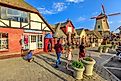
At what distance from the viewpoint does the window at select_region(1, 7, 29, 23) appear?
53.1 feet

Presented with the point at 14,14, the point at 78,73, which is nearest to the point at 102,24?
the point at 14,14

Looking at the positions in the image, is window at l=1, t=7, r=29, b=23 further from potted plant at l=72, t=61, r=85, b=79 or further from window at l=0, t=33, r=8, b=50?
potted plant at l=72, t=61, r=85, b=79

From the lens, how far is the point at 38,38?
66.6ft

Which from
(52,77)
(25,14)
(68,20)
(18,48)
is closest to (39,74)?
(52,77)

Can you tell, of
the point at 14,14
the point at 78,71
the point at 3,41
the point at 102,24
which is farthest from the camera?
the point at 102,24

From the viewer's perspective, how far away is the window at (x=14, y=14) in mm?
16188

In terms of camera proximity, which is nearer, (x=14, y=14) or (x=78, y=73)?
(x=78, y=73)

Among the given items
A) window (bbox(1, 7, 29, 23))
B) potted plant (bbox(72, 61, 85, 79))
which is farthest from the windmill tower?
potted plant (bbox(72, 61, 85, 79))

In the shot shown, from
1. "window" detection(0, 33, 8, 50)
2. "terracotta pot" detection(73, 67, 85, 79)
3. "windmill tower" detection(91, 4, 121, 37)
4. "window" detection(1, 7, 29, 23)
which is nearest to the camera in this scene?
"terracotta pot" detection(73, 67, 85, 79)

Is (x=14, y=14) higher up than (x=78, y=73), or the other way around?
(x=14, y=14)

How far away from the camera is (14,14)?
17.1 meters

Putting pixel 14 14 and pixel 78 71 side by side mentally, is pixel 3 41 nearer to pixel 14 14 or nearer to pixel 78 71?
pixel 14 14

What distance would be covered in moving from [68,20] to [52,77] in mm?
27021

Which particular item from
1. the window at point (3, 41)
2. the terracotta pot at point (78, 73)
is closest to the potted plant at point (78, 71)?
the terracotta pot at point (78, 73)
